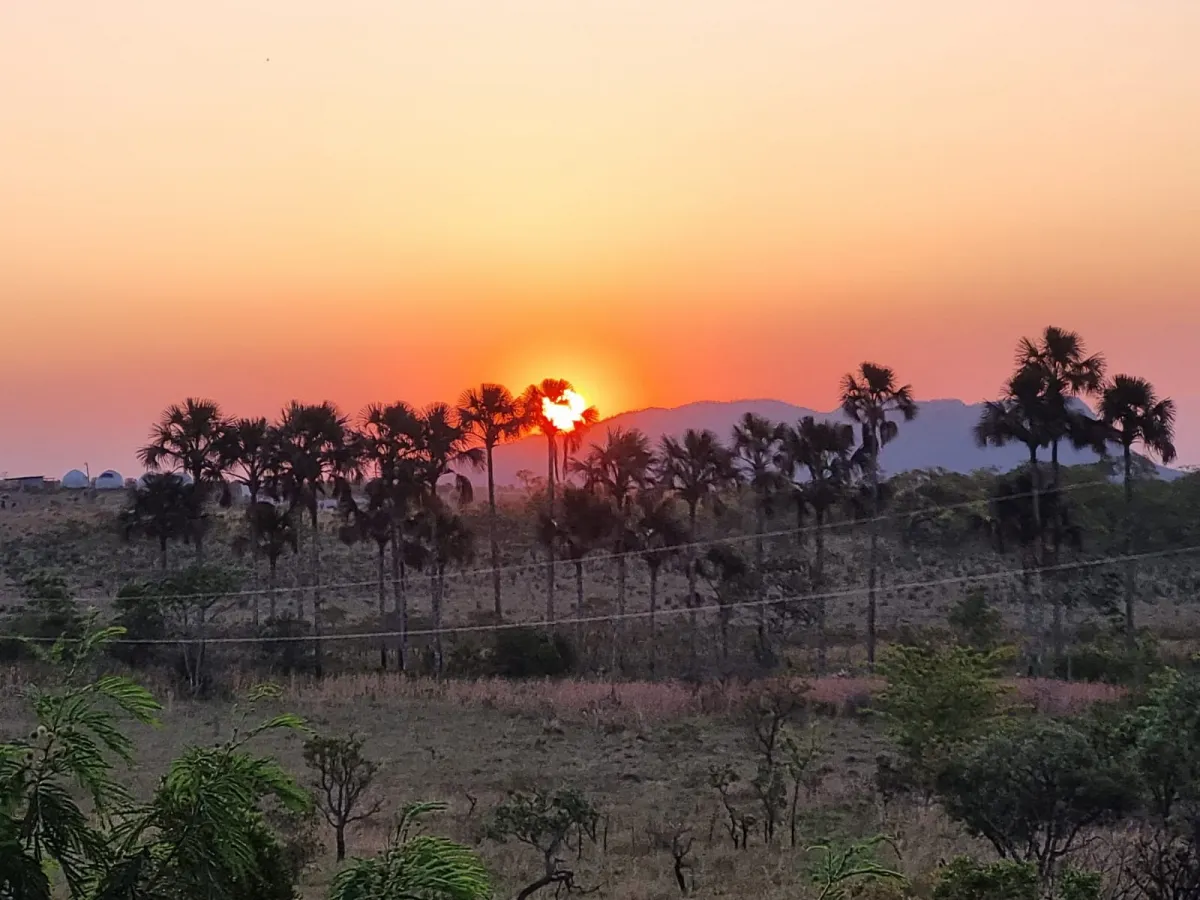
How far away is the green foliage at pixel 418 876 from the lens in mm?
4391

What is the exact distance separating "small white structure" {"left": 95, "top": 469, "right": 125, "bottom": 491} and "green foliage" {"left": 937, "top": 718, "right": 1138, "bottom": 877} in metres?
100

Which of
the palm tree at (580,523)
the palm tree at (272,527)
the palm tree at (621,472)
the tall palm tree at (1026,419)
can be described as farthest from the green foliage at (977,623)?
the palm tree at (272,527)

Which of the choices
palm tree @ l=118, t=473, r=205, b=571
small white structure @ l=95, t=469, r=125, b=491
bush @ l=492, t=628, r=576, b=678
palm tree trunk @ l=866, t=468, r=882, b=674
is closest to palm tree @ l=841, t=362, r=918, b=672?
palm tree trunk @ l=866, t=468, r=882, b=674

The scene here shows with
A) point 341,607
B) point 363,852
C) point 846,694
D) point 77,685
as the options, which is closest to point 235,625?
point 341,607

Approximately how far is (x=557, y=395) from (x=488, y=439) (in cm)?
533

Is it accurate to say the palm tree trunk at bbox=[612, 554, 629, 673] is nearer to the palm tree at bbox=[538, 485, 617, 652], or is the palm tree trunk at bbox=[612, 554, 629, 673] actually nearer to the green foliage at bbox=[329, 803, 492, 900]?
the palm tree at bbox=[538, 485, 617, 652]

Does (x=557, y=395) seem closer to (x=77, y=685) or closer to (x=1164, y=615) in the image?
(x=1164, y=615)

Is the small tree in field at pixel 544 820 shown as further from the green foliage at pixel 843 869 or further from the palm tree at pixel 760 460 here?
the palm tree at pixel 760 460

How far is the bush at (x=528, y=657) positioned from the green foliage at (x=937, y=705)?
65.1ft

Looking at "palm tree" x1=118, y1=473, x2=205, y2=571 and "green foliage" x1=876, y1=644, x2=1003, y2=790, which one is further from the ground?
"palm tree" x1=118, y1=473, x2=205, y2=571

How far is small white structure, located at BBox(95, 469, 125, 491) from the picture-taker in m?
103

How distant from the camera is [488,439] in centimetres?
4538

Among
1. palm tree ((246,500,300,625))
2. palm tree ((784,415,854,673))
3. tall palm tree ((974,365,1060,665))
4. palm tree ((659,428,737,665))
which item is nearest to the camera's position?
tall palm tree ((974,365,1060,665))

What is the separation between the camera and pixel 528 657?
41875 mm
